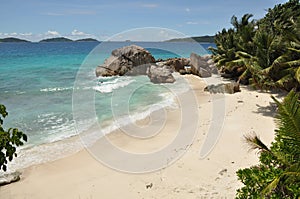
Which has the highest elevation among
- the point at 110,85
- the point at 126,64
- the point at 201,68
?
the point at 126,64

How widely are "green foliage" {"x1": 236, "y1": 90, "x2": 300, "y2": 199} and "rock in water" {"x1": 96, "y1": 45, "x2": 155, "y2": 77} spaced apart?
991 inches

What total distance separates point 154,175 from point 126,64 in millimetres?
23108

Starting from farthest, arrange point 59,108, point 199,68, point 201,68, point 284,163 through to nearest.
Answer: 1. point 199,68
2. point 201,68
3. point 59,108
4. point 284,163

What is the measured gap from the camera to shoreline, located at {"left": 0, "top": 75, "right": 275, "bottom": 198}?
6.46 meters

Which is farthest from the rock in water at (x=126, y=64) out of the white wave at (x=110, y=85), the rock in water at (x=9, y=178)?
the rock in water at (x=9, y=178)

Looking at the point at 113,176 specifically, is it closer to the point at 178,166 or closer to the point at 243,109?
the point at 178,166

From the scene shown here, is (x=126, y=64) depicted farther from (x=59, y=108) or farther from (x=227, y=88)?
(x=227, y=88)

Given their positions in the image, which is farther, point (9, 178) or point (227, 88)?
point (227, 88)

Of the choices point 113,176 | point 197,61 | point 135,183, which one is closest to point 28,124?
point 113,176

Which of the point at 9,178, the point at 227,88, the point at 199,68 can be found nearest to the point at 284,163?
the point at 9,178

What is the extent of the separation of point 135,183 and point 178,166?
1.40m

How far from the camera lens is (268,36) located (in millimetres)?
12836

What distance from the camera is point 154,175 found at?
7.34 meters

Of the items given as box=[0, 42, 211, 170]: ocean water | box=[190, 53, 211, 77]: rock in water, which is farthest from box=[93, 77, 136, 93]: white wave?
box=[190, 53, 211, 77]: rock in water
